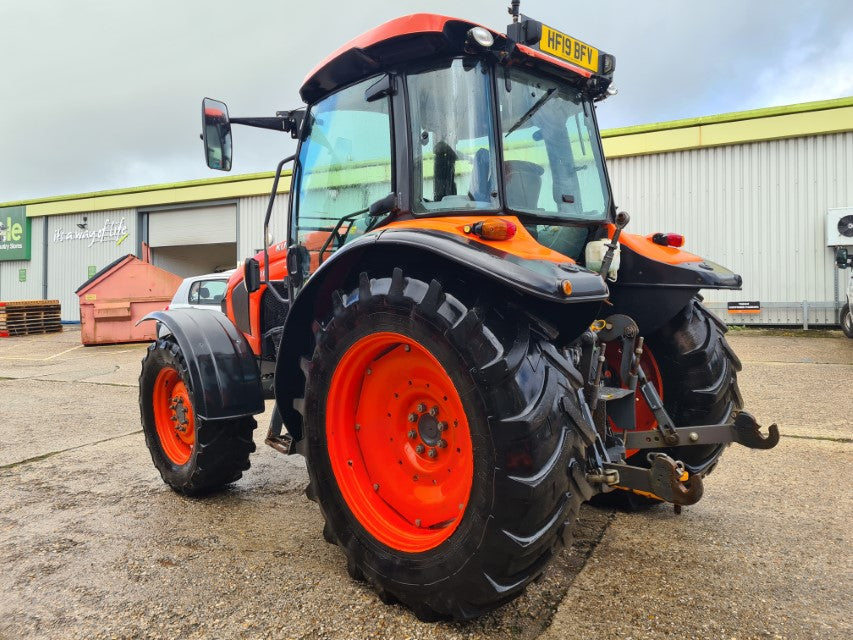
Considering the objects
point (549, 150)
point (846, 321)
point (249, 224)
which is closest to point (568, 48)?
point (549, 150)

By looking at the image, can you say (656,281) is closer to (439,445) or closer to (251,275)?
(439,445)

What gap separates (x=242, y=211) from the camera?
750 inches

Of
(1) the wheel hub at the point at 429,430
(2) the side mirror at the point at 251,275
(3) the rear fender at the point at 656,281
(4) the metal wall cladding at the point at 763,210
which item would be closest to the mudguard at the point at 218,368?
(2) the side mirror at the point at 251,275

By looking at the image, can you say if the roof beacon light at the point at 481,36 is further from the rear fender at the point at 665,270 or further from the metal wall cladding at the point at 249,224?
the metal wall cladding at the point at 249,224

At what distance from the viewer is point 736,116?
40.4 ft

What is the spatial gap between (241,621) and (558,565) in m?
1.28

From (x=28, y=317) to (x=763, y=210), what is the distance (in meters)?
19.2

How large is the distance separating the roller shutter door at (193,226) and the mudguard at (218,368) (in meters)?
16.9

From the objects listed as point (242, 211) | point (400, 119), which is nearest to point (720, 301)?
point (400, 119)

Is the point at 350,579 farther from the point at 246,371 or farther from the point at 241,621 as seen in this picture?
the point at 246,371

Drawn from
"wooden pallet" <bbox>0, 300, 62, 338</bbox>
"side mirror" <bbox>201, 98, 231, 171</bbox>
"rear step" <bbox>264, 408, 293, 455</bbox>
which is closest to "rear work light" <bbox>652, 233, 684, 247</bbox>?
"rear step" <bbox>264, 408, 293, 455</bbox>

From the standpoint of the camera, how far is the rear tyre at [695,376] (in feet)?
9.50

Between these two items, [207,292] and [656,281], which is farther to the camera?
[207,292]

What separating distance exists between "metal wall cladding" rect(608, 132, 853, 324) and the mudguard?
1131 centimetres
